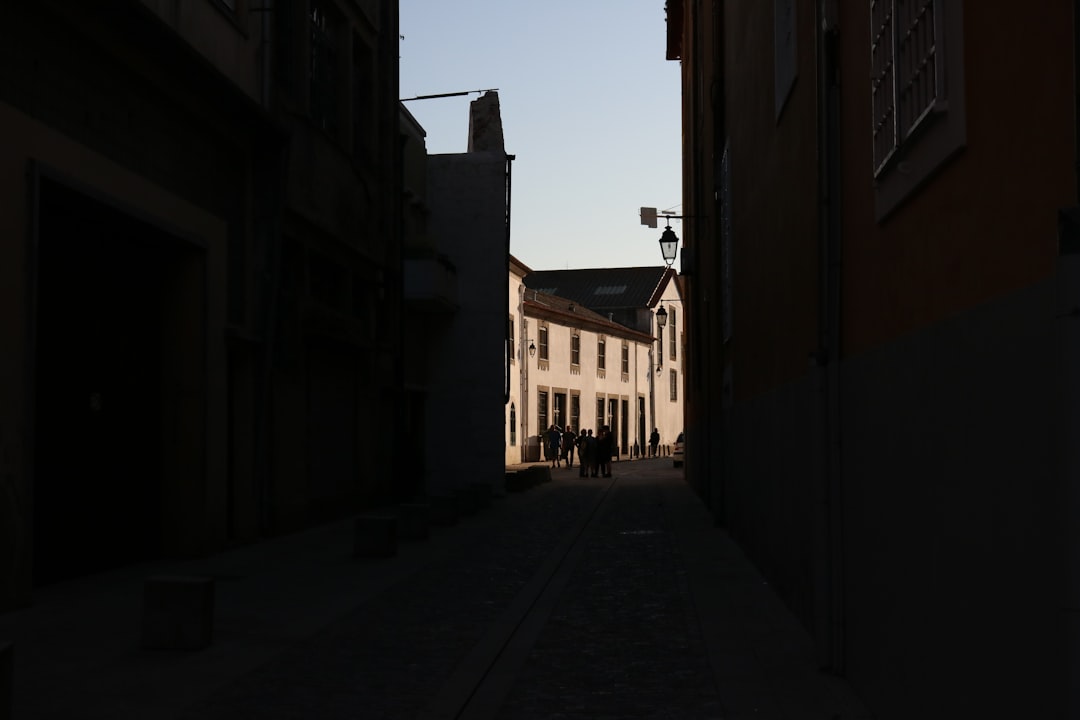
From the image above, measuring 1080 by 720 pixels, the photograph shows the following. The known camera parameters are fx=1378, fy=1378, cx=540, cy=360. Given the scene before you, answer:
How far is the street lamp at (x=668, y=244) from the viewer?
2580cm

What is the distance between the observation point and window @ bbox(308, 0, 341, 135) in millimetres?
19141

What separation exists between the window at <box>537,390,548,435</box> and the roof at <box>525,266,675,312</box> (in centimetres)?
1898

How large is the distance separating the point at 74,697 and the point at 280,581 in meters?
5.49

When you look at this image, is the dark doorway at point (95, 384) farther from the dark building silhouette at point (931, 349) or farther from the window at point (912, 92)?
the window at point (912, 92)

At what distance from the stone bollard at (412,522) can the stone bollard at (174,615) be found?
8.54 metres

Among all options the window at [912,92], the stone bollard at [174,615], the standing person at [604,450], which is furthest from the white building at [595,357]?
the window at [912,92]

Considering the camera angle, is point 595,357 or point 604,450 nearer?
point 604,450

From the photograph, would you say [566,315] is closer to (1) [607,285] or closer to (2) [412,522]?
(1) [607,285]

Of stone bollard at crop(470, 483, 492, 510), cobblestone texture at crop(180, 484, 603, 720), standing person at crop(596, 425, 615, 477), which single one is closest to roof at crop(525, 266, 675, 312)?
standing person at crop(596, 425, 615, 477)

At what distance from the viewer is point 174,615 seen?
27.5 ft

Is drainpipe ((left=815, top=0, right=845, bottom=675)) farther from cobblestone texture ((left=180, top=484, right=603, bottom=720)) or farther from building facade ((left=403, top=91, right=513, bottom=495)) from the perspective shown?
building facade ((left=403, top=91, right=513, bottom=495))

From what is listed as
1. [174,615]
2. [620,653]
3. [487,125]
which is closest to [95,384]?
[174,615]

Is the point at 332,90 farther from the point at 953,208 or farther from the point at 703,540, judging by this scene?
the point at 953,208

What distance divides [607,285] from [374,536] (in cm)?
6297
